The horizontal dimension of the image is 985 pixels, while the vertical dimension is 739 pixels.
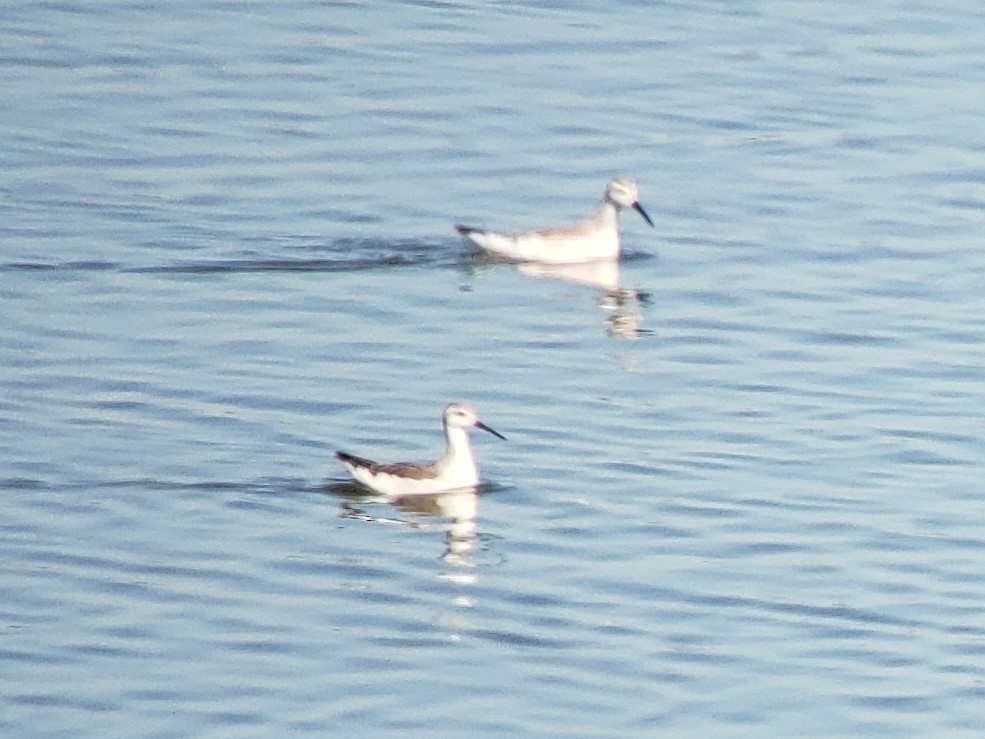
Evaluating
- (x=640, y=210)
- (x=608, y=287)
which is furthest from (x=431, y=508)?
(x=640, y=210)

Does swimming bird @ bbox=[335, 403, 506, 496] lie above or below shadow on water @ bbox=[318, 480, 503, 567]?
above

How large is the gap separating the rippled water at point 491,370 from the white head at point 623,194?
77 centimetres

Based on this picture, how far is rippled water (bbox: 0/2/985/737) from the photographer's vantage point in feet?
42.8

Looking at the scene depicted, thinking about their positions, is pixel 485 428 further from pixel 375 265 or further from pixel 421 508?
pixel 375 265

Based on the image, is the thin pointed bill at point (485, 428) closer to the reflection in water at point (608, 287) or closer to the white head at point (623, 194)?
the reflection in water at point (608, 287)

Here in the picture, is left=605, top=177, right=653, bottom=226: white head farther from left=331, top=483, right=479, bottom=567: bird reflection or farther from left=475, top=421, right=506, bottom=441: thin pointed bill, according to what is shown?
left=331, top=483, right=479, bottom=567: bird reflection

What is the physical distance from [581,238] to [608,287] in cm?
69

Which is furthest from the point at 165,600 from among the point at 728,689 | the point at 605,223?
the point at 605,223

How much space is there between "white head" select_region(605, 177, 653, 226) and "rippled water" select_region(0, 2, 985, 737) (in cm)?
77

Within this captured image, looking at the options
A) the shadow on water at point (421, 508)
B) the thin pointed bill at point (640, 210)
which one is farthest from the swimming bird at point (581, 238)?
the shadow on water at point (421, 508)

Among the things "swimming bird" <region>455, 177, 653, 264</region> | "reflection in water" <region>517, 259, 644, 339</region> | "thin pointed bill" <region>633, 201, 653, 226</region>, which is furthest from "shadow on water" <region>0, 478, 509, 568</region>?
"thin pointed bill" <region>633, 201, 653, 226</region>

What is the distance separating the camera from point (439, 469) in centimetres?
1639

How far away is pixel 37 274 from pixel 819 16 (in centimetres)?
1332

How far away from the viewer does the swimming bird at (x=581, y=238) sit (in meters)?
22.5
